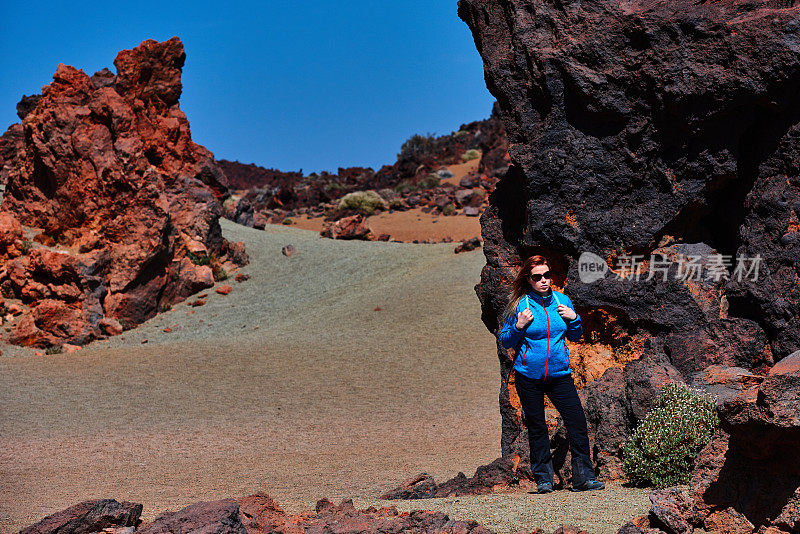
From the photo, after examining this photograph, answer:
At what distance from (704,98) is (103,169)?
14.2m

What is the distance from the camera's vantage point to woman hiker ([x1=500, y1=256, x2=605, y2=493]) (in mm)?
5316

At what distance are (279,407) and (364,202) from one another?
78.6 feet

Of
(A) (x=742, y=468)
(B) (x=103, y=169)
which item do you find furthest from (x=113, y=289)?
(A) (x=742, y=468)

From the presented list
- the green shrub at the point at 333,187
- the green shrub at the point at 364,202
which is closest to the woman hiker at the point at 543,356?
the green shrub at the point at 364,202

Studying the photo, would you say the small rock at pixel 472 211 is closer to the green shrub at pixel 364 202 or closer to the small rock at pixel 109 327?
the green shrub at pixel 364 202

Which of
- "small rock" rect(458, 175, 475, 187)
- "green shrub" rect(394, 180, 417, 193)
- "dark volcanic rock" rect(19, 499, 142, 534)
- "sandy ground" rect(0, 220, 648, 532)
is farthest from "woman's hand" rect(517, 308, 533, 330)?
"green shrub" rect(394, 180, 417, 193)

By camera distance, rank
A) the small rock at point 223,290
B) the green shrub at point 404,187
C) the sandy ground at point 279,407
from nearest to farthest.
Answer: the sandy ground at point 279,407 < the small rock at point 223,290 < the green shrub at point 404,187

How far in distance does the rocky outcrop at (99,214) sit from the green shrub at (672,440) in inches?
492

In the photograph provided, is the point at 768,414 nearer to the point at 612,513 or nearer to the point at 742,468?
the point at 742,468

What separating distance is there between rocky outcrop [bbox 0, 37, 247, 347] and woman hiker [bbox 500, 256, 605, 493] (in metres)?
11.9

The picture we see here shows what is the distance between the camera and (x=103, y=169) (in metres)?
16.7

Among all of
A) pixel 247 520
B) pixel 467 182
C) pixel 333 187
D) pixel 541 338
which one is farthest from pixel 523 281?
pixel 333 187

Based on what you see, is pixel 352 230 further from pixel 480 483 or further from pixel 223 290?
pixel 480 483

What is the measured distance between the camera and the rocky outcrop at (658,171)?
591 centimetres
